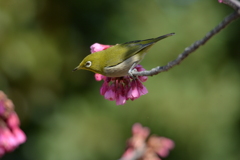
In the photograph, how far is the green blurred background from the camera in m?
5.44

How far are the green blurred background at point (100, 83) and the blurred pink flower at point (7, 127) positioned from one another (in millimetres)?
3346

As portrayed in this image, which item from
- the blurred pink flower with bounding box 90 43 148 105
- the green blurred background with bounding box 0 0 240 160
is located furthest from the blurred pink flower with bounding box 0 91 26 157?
the green blurred background with bounding box 0 0 240 160

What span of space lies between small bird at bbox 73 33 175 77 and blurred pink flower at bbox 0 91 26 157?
55 centimetres

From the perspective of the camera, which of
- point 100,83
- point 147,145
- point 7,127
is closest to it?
point 7,127

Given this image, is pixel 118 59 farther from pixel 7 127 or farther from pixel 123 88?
pixel 7 127

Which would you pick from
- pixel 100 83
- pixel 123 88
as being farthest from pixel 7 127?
pixel 100 83

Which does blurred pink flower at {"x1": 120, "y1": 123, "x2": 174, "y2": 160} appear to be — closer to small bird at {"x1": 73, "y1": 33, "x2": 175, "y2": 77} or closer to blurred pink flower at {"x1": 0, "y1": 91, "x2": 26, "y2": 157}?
small bird at {"x1": 73, "y1": 33, "x2": 175, "y2": 77}

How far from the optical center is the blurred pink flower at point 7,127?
6.01 ft

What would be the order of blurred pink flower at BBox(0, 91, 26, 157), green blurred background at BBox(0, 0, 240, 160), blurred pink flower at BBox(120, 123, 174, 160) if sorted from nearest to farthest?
blurred pink flower at BBox(0, 91, 26, 157)
blurred pink flower at BBox(120, 123, 174, 160)
green blurred background at BBox(0, 0, 240, 160)

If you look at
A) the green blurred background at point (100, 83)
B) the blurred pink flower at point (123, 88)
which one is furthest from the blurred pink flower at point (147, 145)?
the green blurred background at point (100, 83)

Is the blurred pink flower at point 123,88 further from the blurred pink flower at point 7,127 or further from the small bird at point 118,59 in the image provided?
the blurred pink flower at point 7,127

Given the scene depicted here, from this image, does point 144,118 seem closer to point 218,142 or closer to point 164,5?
point 218,142

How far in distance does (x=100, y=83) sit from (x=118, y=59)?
12.4ft

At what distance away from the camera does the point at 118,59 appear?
2.24 meters
